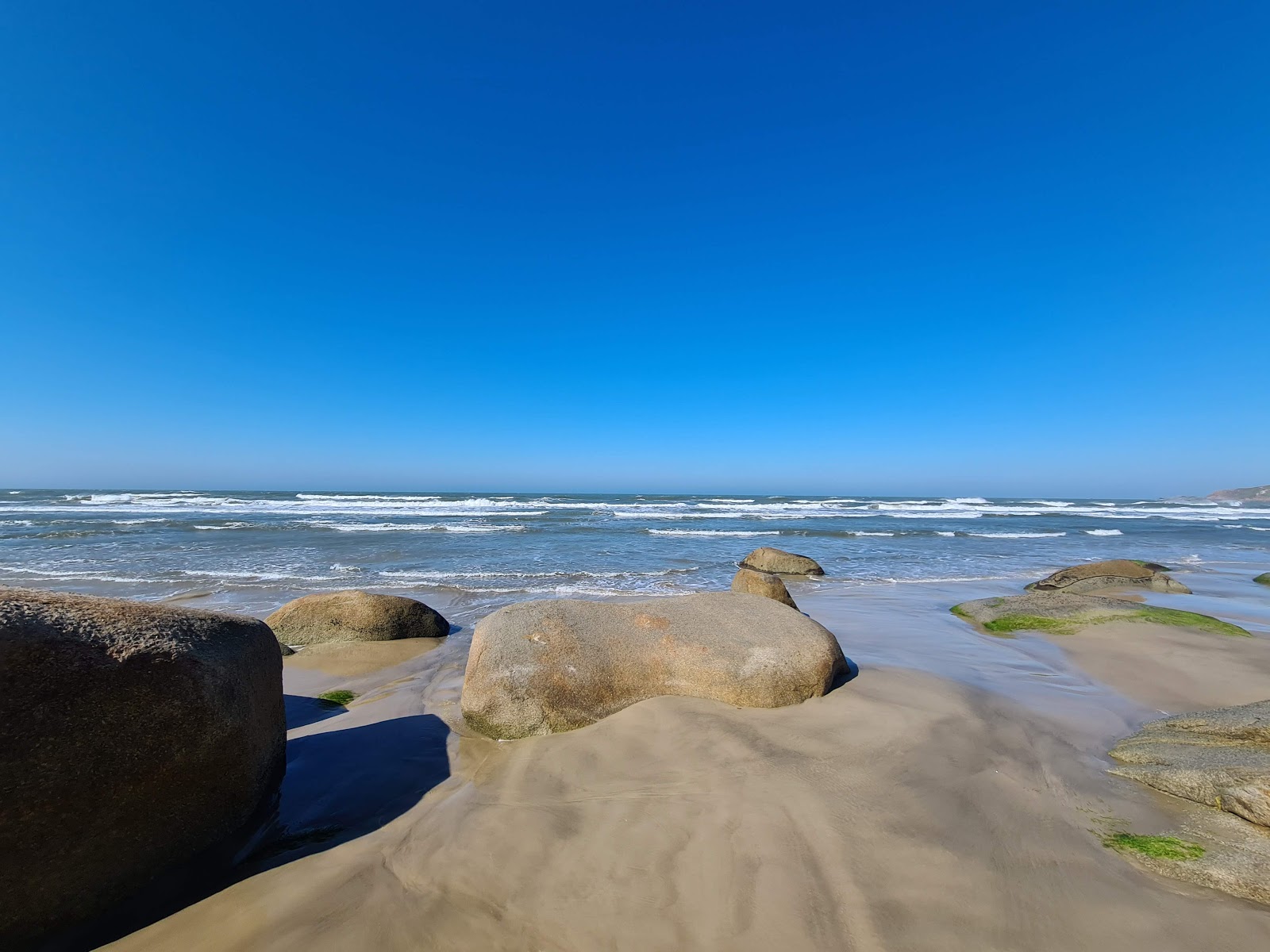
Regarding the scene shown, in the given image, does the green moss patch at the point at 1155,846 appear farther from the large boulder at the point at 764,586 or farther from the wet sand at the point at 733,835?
the large boulder at the point at 764,586

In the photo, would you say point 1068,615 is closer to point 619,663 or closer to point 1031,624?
point 1031,624

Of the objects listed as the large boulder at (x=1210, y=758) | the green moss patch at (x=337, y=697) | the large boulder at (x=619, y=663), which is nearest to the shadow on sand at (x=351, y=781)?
the large boulder at (x=619, y=663)

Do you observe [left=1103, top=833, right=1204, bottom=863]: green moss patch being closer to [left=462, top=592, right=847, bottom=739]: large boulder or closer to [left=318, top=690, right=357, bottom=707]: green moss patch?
[left=462, top=592, right=847, bottom=739]: large boulder

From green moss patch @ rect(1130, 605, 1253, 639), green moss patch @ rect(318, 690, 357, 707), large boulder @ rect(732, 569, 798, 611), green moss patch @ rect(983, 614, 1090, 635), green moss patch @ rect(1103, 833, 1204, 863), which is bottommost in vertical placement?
green moss patch @ rect(318, 690, 357, 707)

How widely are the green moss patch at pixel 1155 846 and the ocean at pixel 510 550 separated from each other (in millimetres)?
8289

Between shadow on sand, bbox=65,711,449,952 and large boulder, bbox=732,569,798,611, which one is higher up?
large boulder, bbox=732,569,798,611

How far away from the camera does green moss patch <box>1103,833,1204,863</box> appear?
97.4 inches

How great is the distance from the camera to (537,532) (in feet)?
75.5

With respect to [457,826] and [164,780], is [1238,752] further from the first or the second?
[164,780]

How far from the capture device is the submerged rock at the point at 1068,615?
22.8ft

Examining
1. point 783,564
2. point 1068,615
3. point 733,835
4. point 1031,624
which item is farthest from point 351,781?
point 783,564

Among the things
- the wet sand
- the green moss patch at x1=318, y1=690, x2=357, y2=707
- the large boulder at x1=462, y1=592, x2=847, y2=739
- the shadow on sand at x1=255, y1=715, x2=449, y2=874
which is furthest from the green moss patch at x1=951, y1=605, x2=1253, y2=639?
the green moss patch at x1=318, y1=690, x2=357, y2=707

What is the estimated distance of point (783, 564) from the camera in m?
13.3

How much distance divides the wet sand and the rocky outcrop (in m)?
123
